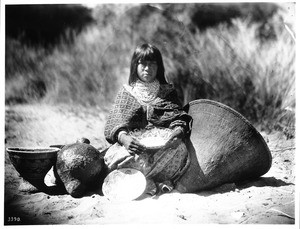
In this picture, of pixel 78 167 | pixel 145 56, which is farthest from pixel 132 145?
pixel 145 56

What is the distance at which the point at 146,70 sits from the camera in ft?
13.9

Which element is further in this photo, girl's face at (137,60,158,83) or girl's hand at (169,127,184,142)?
girl's face at (137,60,158,83)

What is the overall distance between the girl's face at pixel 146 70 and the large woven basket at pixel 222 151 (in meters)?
0.73

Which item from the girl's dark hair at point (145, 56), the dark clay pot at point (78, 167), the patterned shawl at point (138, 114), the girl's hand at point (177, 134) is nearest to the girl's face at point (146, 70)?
the girl's dark hair at point (145, 56)

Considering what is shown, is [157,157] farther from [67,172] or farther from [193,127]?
[67,172]

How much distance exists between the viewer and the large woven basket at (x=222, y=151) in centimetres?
394

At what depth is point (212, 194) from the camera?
397cm

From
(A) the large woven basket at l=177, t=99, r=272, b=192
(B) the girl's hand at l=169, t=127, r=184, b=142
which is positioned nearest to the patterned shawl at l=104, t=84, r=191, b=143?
(B) the girl's hand at l=169, t=127, r=184, b=142

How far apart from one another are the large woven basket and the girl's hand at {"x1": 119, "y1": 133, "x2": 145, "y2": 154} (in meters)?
0.57

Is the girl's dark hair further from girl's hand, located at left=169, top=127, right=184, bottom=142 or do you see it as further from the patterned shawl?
girl's hand, located at left=169, top=127, right=184, bottom=142

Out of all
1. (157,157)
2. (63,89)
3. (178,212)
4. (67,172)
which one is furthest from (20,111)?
(178,212)

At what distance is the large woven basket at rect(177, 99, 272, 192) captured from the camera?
12.9ft

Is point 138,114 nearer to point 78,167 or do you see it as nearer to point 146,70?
point 146,70

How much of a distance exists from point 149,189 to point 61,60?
9.14ft
